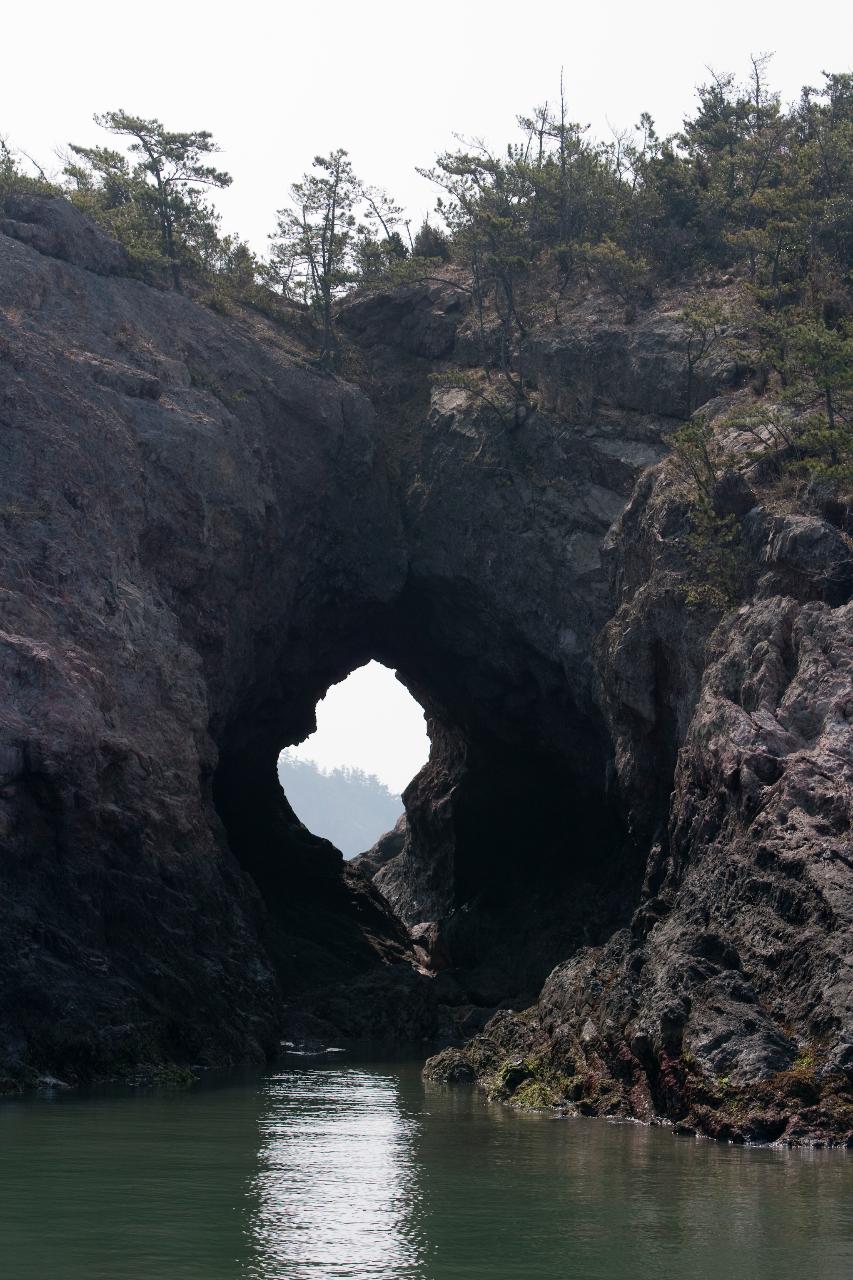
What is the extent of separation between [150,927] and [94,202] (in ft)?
74.7

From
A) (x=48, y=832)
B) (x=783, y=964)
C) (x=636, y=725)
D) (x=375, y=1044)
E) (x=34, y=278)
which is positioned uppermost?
(x=34, y=278)

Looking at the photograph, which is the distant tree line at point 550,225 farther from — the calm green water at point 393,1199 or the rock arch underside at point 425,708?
the calm green water at point 393,1199

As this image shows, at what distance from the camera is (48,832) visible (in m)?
24.8

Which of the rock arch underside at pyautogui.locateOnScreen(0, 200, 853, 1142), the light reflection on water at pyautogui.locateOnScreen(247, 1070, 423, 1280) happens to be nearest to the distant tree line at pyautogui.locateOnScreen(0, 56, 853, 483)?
the rock arch underside at pyautogui.locateOnScreen(0, 200, 853, 1142)

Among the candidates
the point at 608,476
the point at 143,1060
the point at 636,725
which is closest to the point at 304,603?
the point at 608,476

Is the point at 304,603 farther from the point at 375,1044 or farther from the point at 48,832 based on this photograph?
the point at 48,832

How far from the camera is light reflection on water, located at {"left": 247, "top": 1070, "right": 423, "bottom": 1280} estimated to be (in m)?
11.1

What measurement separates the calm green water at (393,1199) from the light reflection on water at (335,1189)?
0.03m

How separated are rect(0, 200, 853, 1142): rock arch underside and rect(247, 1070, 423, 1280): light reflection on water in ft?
10.9

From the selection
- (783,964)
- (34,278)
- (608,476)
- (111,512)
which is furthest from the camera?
(608,476)

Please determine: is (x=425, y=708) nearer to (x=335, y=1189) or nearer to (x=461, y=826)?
(x=461, y=826)

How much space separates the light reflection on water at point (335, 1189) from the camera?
11148mm

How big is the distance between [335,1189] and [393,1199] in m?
0.81

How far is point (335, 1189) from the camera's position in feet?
46.8
